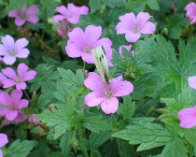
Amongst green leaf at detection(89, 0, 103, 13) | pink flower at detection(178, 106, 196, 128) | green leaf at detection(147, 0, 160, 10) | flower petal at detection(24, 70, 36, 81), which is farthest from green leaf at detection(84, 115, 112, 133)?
green leaf at detection(147, 0, 160, 10)

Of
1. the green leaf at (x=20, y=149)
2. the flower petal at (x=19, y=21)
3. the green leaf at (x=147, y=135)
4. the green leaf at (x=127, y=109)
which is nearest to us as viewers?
the green leaf at (x=147, y=135)

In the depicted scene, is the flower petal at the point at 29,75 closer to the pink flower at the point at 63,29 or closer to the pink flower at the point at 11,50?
the pink flower at the point at 11,50

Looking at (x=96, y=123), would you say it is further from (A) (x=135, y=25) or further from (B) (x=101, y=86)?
(A) (x=135, y=25)

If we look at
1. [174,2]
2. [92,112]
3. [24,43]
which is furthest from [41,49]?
[92,112]

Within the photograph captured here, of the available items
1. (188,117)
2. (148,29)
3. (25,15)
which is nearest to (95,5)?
(25,15)

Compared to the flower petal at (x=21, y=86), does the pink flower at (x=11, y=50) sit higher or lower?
higher

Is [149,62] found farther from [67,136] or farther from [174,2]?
[174,2]

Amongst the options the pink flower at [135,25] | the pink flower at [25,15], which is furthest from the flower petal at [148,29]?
the pink flower at [25,15]
